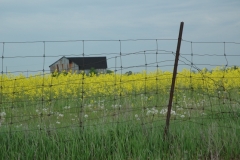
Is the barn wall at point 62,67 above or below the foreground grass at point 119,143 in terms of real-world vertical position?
above

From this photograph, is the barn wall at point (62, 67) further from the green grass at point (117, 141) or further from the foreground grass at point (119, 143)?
the foreground grass at point (119, 143)

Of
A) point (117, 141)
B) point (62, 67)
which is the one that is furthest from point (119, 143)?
point (62, 67)

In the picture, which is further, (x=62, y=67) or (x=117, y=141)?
(x=62, y=67)

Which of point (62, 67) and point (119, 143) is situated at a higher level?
point (62, 67)

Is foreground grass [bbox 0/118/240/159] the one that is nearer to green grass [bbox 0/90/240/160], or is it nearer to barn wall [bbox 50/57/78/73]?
green grass [bbox 0/90/240/160]

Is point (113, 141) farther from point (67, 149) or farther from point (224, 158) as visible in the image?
point (224, 158)

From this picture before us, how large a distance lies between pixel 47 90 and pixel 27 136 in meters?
7.55

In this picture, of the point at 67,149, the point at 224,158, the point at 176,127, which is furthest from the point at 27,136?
the point at 224,158

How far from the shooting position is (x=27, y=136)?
19.6ft

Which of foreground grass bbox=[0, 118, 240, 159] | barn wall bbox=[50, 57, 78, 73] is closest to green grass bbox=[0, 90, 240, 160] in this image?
foreground grass bbox=[0, 118, 240, 159]

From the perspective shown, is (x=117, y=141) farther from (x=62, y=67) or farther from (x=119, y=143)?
(x=62, y=67)

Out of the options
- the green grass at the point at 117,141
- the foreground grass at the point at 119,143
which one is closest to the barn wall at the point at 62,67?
the green grass at the point at 117,141

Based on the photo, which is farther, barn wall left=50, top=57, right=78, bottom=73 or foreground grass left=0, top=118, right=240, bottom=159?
barn wall left=50, top=57, right=78, bottom=73

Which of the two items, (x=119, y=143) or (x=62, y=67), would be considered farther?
(x=62, y=67)
